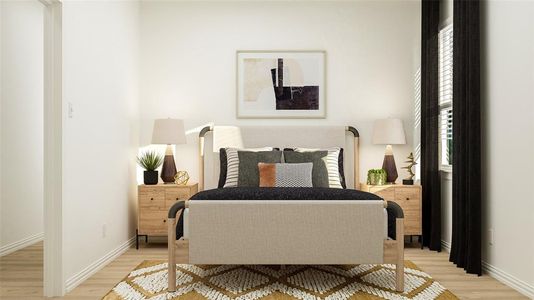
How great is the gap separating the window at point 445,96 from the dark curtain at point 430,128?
9 cm

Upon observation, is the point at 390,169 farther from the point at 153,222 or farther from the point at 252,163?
the point at 153,222

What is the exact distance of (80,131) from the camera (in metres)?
3.66

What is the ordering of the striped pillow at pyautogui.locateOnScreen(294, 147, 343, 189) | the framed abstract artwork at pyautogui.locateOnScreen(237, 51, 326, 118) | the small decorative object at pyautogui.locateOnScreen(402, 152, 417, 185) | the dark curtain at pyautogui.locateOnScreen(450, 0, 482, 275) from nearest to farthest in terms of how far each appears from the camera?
the dark curtain at pyautogui.locateOnScreen(450, 0, 482, 275) → the striped pillow at pyautogui.locateOnScreen(294, 147, 343, 189) → the small decorative object at pyautogui.locateOnScreen(402, 152, 417, 185) → the framed abstract artwork at pyautogui.locateOnScreen(237, 51, 326, 118)

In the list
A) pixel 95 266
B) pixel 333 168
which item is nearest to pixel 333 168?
pixel 333 168

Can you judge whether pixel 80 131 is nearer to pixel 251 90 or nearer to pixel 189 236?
pixel 189 236

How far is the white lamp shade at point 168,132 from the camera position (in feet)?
16.4

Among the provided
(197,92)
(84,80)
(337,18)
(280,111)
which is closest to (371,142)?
(280,111)

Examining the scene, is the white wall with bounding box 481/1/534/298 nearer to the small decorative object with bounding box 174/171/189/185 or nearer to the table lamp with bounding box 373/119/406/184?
the table lamp with bounding box 373/119/406/184

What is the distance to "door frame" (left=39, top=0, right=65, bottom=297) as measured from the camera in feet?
10.7

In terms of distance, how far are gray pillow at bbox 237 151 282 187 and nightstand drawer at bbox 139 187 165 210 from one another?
87 centimetres

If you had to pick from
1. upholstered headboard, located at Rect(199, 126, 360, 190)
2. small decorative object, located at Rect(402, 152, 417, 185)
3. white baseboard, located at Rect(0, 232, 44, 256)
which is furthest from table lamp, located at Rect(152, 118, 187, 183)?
small decorative object, located at Rect(402, 152, 417, 185)

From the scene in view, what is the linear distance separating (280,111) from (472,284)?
9.31ft

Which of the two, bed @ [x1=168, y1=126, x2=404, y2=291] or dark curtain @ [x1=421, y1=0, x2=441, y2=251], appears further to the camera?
dark curtain @ [x1=421, y1=0, x2=441, y2=251]

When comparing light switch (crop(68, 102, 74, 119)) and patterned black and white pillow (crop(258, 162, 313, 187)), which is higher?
light switch (crop(68, 102, 74, 119))
